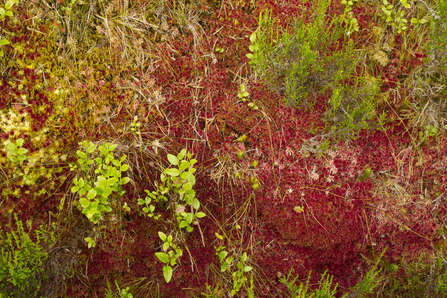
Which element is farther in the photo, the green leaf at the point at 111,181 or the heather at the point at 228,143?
the heather at the point at 228,143

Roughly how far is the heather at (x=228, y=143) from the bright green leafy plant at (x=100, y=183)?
6 cm

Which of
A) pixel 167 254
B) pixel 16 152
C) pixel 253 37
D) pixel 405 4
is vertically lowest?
pixel 167 254

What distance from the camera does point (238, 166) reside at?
136 inches

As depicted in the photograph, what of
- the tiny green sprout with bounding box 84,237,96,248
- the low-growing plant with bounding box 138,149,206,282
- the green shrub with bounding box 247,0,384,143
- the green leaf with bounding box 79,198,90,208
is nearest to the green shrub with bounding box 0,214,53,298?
the tiny green sprout with bounding box 84,237,96,248

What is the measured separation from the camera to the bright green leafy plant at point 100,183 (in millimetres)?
2898

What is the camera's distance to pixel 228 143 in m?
3.47

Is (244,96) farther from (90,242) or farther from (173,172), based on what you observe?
(90,242)

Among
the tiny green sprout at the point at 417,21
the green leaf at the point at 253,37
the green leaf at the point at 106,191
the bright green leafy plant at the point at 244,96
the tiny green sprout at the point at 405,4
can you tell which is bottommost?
the green leaf at the point at 106,191

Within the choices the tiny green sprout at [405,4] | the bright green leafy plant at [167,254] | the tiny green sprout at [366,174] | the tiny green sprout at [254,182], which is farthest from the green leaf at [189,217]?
the tiny green sprout at [405,4]

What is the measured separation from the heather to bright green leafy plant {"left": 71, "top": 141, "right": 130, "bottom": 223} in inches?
2.4

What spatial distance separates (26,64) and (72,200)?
1.54 m

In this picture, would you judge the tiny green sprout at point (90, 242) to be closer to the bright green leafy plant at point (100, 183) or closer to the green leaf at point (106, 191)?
the bright green leafy plant at point (100, 183)

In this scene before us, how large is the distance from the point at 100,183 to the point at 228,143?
1.40 meters

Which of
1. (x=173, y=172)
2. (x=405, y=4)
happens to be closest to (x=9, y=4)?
(x=173, y=172)
